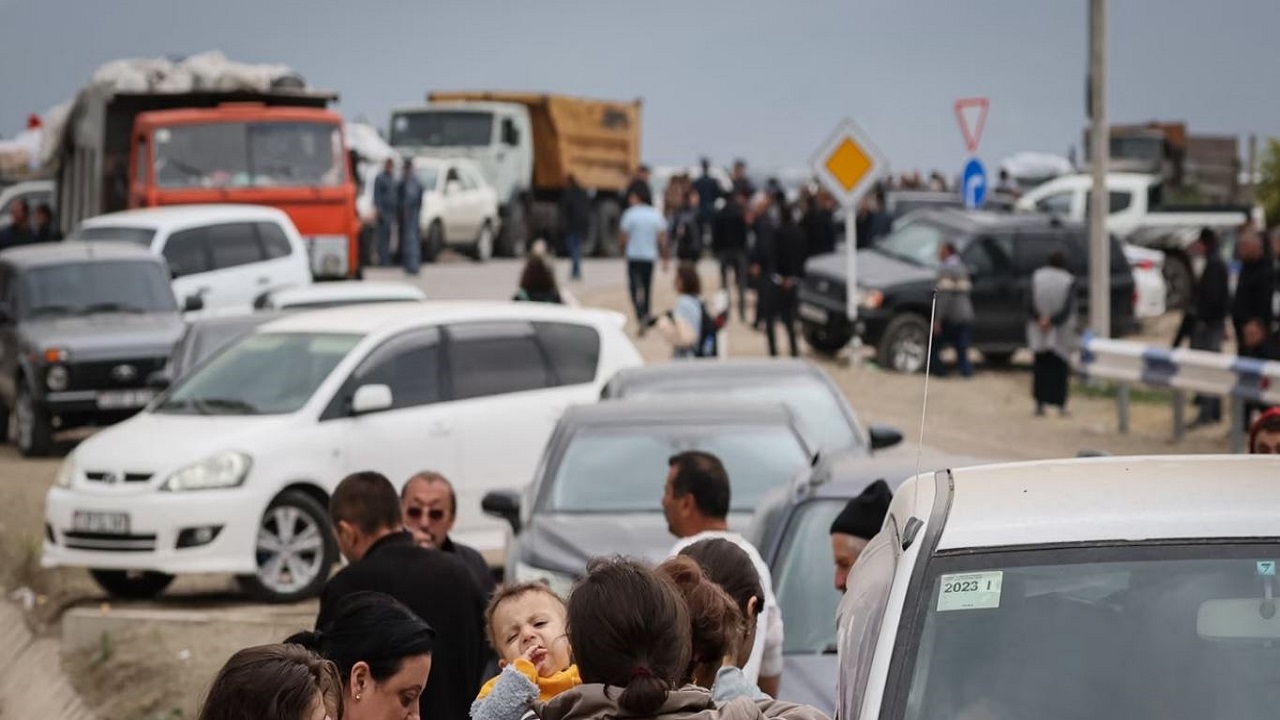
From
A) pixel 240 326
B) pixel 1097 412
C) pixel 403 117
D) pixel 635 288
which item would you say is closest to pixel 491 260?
pixel 403 117

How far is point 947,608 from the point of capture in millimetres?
4305

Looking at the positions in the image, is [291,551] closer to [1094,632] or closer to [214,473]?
[214,473]

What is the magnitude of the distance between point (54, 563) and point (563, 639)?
9.77m

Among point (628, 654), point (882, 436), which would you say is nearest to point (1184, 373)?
point (882, 436)

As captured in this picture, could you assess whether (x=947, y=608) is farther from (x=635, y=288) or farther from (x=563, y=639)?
(x=635, y=288)

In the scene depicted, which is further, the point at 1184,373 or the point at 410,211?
the point at 410,211

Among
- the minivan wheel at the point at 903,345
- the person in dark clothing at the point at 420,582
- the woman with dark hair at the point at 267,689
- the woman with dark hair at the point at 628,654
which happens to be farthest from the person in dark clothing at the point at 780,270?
the woman with dark hair at the point at 267,689

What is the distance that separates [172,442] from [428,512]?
6.54 meters

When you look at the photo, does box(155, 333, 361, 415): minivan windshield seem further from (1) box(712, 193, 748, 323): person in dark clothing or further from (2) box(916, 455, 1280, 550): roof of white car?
(1) box(712, 193, 748, 323): person in dark clothing

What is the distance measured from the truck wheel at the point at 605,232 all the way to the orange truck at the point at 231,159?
1679 cm

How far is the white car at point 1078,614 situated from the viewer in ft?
13.7

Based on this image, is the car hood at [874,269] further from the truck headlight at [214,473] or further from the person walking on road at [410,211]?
the truck headlight at [214,473]

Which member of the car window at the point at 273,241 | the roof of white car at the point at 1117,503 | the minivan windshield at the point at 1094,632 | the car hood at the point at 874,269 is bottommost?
the car hood at the point at 874,269

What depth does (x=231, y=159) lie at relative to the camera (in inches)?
1176
